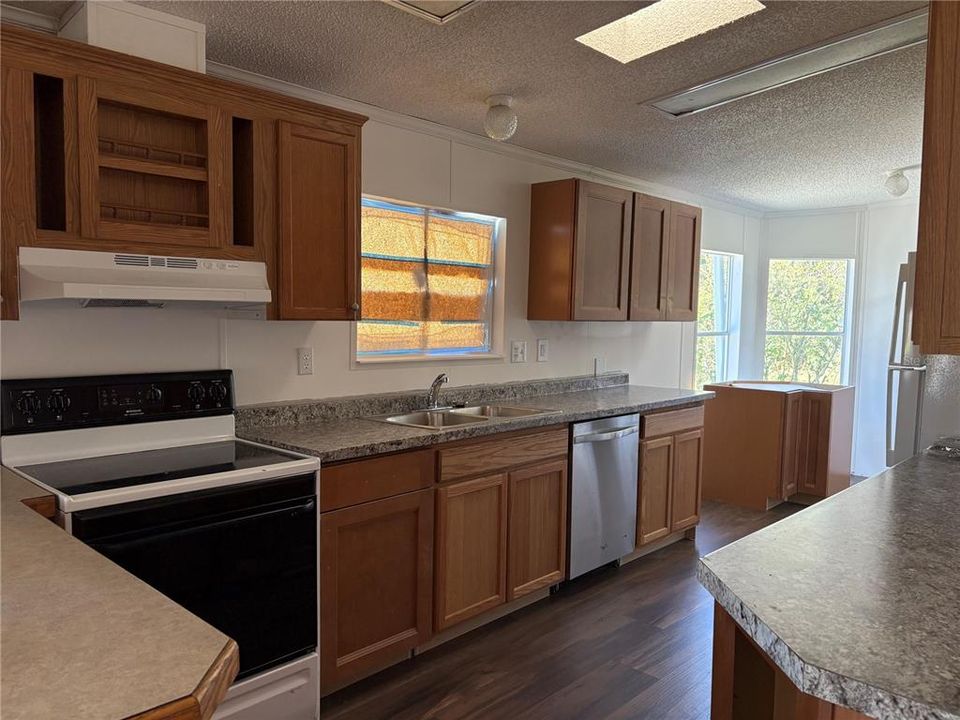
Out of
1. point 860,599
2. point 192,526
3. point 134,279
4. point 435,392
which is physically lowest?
point 192,526

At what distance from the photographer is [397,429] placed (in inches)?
104

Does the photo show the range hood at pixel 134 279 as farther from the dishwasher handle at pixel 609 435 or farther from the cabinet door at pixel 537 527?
the dishwasher handle at pixel 609 435

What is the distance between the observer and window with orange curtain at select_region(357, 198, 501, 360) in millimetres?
3191

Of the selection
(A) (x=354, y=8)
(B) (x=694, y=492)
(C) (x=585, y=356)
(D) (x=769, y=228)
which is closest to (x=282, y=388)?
(A) (x=354, y=8)

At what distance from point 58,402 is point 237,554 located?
2.53 feet

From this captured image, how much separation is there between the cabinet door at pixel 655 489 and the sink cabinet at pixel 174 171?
1902mm

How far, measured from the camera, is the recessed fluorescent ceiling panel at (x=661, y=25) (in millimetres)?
2035

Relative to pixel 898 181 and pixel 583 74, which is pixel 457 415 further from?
pixel 898 181

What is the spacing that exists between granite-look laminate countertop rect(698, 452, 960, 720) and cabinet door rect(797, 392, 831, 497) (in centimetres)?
327

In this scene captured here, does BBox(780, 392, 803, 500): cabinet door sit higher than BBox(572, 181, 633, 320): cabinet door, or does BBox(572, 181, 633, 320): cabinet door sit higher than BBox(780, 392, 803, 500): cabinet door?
BBox(572, 181, 633, 320): cabinet door

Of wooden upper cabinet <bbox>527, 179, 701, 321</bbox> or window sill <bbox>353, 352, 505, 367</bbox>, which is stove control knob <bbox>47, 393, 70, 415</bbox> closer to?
window sill <bbox>353, 352, 505, 367</bbox>

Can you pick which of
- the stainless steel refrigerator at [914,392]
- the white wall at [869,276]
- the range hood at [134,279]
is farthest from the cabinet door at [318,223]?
the white wall at [869,276]

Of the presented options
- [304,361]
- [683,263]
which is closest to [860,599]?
[304,361]

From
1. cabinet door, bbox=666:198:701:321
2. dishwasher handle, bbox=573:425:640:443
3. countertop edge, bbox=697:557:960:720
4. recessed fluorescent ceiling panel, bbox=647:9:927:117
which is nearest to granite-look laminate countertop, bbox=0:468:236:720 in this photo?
countertop edge, bbox=697:557:960:720
